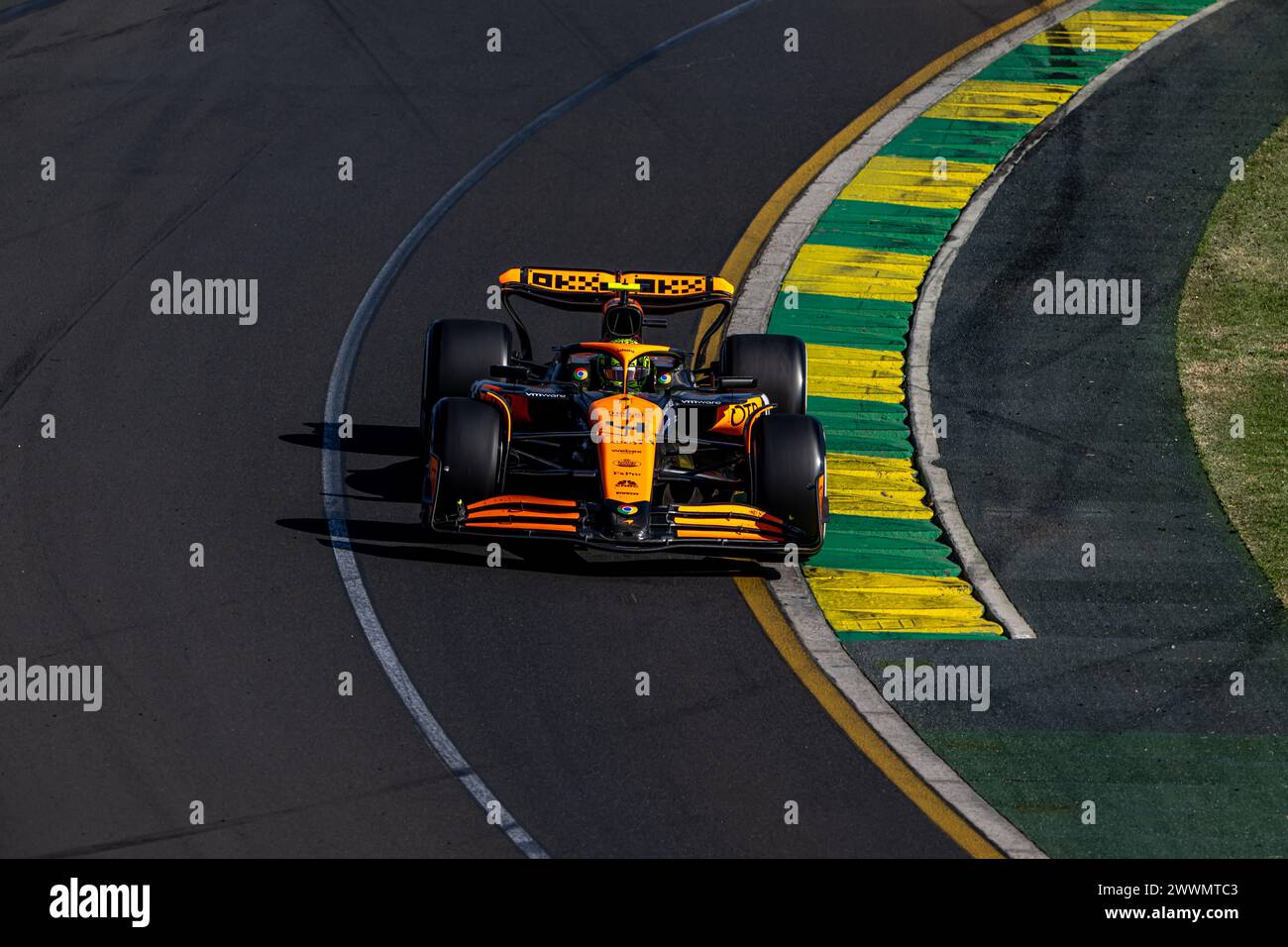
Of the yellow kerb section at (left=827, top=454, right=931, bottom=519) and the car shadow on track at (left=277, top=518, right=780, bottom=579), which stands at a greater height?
the yellow kerb section at (left=827, top=454, right=931, bottom=519)

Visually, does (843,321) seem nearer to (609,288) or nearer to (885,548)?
(609,288)

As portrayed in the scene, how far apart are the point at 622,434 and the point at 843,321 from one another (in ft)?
17.4

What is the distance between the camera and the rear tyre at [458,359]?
1578 cm

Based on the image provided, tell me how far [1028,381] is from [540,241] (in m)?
5.47

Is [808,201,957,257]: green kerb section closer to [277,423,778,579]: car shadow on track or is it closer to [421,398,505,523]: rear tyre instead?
[277,423,778,579]: car shadow on track

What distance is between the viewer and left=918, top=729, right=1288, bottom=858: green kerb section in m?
11.9

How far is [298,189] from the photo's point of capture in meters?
21.4

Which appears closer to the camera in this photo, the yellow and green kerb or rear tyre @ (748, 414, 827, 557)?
rear tyre @ (748, 414, 827, 557)

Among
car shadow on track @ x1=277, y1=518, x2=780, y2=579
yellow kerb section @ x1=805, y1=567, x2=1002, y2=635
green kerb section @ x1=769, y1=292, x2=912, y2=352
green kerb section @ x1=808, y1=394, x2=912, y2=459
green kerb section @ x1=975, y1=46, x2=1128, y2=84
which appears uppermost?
green kerb section @ x1=975, y1=46, x2=1128, y2=84

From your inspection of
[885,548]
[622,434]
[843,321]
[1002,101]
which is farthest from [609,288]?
[1002,101]

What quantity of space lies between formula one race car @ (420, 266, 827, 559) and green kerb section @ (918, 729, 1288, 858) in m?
2.33

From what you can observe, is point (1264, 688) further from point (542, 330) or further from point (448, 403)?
point (542, 330)

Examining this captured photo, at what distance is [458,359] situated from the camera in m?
15.8

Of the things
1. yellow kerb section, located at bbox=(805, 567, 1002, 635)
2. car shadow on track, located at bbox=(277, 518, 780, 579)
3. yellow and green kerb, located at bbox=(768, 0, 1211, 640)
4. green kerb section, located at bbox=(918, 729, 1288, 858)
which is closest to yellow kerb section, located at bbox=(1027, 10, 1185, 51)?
yellow and green kerb, located at bbox=(768, 0, 1211, 640)
